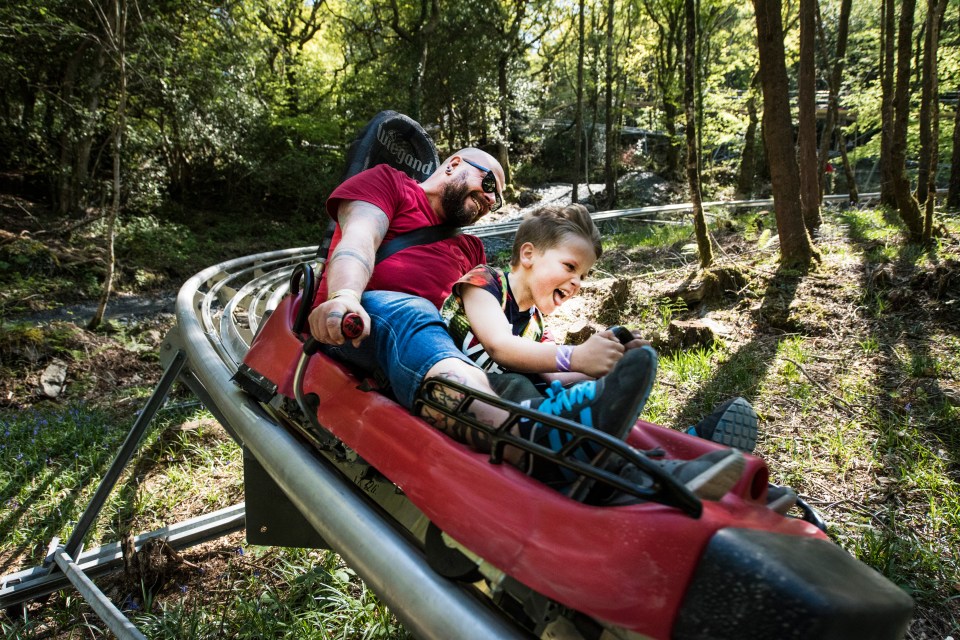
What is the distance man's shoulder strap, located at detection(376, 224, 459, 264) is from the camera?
1.94 metres

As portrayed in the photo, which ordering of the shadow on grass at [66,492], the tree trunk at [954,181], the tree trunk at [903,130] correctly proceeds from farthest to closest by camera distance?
the tree trunk at [954,181] → the tree trunk at [903,130] → the shadow on grass at [66,492]

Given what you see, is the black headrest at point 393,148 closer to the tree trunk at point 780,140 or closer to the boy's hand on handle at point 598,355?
the boy's hand on handle at point 598,355

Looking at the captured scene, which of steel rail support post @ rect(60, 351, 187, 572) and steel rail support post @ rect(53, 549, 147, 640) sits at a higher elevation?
steel rail support post @ rect(60, 351, 187, 572)

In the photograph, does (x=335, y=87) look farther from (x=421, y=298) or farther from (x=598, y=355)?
(x=598, y=355)

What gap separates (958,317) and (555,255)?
3587 mm

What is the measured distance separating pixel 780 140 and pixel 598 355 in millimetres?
4835

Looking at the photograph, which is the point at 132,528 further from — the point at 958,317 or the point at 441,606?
the point at 958,317

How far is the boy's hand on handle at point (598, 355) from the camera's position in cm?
139

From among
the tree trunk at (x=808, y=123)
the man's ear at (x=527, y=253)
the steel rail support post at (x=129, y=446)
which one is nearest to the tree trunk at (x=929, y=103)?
the tree trunk at (x=808, y=123)

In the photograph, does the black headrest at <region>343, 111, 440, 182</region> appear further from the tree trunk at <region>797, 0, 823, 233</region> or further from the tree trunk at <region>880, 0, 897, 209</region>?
the tree trunk at <region>880, 0, 897, 209</region>

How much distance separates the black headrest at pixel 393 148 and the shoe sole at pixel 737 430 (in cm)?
170

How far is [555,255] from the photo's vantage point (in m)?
1.72

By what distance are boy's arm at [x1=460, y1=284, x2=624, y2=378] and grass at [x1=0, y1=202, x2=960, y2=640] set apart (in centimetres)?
124

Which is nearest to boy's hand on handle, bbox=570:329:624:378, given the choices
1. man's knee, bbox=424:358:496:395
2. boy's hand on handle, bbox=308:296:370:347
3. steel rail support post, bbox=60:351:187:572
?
man's knee, bbox=424:358:496:395
